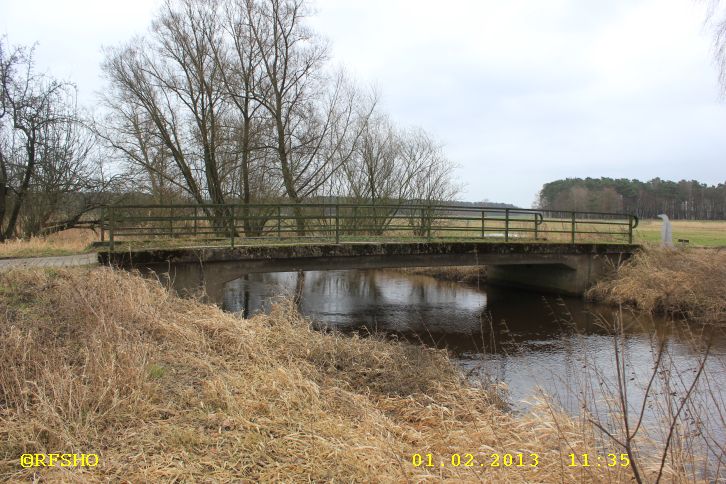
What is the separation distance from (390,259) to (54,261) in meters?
8.04

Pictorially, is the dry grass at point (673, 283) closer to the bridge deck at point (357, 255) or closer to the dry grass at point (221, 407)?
the bridge deck at point (357, 255)

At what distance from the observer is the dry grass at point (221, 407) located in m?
3.39

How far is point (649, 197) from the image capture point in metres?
83.6

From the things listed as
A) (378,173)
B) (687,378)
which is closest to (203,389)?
(687,378)

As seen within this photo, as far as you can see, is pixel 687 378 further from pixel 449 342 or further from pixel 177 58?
pixel 177 58

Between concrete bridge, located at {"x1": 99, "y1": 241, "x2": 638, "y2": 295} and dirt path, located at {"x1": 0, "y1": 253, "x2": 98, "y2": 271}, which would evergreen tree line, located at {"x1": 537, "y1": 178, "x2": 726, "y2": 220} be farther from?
dirt path, located at {"x1": 0, "y1": 253, "x2": 98, "y2": 271}

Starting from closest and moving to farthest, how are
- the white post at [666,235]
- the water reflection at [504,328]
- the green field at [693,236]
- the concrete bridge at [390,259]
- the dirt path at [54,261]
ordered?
the water reflection at [504,328]
the dirt path at [54,261]
the concrete bridge at [390,259]
the white post at [666,235]
the green field at [693,236]

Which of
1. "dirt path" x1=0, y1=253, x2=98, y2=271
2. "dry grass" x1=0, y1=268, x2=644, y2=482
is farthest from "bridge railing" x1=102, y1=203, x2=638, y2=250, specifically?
"dry grass" x1=0, y1=268, x2=644, y2=482

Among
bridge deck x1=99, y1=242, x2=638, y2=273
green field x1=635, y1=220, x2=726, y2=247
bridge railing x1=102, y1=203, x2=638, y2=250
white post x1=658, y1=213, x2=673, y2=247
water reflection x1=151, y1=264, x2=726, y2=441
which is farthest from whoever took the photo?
green field x1=635, y1=220, x2=726, y2=247

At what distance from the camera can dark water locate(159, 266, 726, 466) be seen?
5.61m
